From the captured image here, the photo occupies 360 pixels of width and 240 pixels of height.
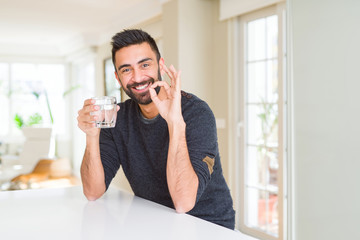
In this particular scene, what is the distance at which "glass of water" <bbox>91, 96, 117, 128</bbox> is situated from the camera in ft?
3.91

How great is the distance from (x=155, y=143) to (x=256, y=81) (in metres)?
2.37

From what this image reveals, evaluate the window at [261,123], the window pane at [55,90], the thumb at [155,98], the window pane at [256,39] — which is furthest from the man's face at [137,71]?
the window pane at [55,90]

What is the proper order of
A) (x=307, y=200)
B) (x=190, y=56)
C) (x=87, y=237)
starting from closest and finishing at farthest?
1. (x=87, y=237)
2. (x=307, y=200)
3. (x=190, y=56)

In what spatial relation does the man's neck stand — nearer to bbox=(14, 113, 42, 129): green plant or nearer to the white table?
the white table

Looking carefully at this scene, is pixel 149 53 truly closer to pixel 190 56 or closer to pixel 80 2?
pixel 190 56

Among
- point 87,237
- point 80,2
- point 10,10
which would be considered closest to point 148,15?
point 80,2

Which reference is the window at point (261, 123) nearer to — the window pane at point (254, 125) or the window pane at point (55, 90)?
the window pane at point (254, 125)

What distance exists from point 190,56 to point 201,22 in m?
0.36

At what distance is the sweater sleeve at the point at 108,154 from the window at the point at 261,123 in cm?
203

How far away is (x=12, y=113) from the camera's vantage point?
8.30m

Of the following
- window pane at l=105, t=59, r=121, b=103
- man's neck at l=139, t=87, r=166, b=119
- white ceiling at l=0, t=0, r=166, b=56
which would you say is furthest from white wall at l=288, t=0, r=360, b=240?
window pane at l=105, t=59, r=121, b=103

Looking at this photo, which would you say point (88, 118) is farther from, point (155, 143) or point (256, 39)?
point (256, 39)

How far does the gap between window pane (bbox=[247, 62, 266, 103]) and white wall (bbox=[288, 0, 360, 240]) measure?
169 cm

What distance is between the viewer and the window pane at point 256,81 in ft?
11.7
